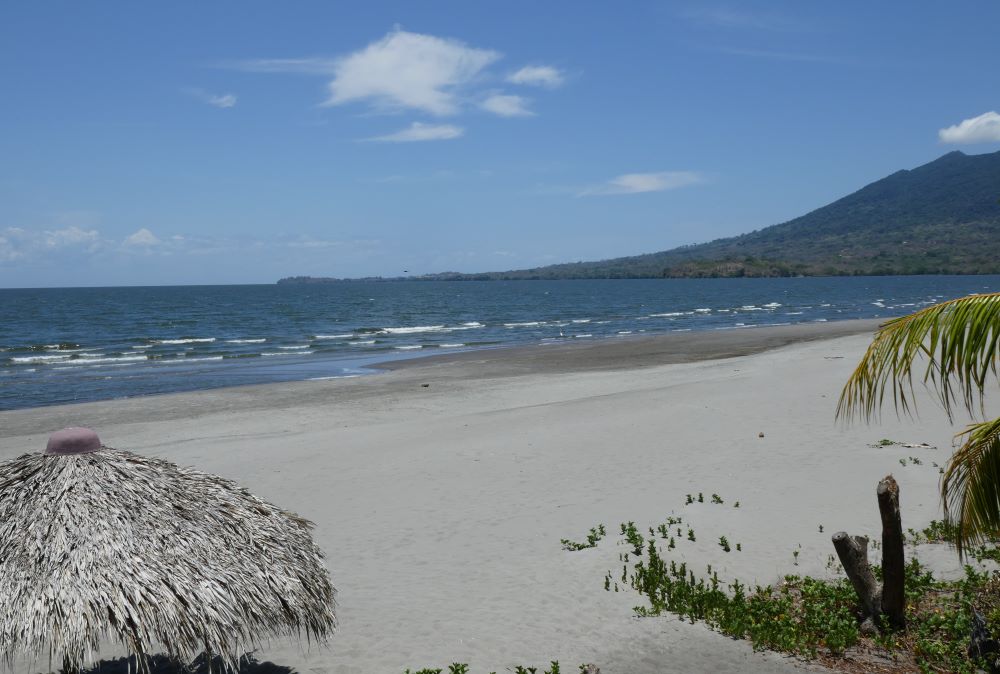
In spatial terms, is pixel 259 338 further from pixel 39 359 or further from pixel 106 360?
pixel 39 359

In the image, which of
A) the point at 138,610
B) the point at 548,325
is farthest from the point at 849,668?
the point at 548,325

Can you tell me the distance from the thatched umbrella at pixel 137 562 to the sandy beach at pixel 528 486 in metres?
1.48

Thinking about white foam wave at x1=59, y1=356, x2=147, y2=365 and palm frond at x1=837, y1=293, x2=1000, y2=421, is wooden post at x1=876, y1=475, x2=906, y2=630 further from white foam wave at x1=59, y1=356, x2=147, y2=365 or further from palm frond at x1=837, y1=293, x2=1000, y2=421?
white foam wave at x1=59, y1=356, x2=147, y2=365

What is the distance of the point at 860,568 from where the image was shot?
7.36 metres

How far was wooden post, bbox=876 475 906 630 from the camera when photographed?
7.14 metres

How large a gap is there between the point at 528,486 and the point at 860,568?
6.18 m

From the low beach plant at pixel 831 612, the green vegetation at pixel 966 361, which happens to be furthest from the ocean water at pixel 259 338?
the green vegetation at pixel 966 361

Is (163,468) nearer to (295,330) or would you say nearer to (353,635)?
(353,635)

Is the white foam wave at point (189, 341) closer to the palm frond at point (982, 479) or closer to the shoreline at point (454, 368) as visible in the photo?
the shoreline at point (454, 368)

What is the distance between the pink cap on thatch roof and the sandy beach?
260 cm

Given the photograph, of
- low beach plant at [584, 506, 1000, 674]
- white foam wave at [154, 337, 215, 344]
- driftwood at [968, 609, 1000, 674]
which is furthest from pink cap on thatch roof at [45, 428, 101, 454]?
white foam wave at [154, 337, 215, 344]

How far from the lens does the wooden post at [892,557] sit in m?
7.14

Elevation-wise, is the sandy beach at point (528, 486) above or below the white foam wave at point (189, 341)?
below

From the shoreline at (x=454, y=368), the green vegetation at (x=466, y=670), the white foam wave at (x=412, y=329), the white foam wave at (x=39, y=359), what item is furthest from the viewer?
the white foam wave at (x=412, y=329)
